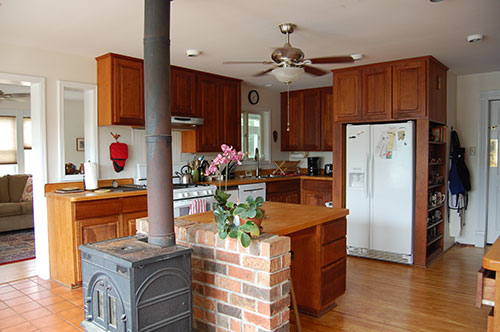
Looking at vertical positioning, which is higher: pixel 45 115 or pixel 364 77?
pixel 364 77

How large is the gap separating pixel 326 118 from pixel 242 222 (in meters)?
4.39

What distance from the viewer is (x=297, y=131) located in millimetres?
6523

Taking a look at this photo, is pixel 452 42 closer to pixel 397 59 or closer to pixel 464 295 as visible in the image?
pixel 397 59

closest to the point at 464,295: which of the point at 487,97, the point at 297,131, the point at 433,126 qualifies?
the point at 433,126

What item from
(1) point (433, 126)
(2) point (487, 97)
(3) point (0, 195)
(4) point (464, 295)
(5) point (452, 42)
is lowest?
(4) point (464, 295)

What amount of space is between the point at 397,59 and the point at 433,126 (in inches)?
47.0

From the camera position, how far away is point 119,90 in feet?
13.4

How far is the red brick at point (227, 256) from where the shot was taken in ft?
6.74

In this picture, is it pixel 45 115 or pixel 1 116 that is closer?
pixel 45 115

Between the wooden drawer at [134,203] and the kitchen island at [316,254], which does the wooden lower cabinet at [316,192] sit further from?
the wooden drawer at [134,203]

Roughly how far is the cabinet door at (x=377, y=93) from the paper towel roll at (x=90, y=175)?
126 inches

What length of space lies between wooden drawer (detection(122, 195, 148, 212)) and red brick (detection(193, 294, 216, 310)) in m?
1.83

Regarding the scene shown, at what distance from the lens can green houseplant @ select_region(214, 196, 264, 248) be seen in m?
1.97

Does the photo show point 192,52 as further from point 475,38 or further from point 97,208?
point 475,38
